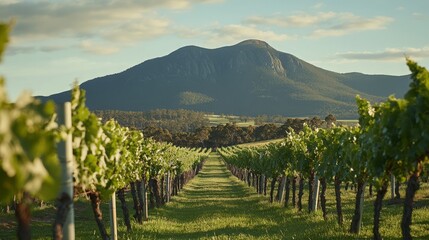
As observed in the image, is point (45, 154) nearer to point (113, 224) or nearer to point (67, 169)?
point (67, 169)

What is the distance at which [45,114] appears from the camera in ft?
10.0

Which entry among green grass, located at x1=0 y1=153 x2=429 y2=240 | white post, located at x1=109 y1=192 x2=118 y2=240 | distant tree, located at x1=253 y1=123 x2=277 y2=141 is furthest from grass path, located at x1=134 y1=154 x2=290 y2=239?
distant tree, located at x1=253 y1=123 x2=277 y2=141

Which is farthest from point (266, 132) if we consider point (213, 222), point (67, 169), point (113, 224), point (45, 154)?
point (45, 154)

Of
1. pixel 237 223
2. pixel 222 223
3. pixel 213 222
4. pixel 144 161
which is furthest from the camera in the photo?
pixel 144 161

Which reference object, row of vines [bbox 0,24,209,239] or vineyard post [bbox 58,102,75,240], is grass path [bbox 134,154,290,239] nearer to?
row of vines [bbox 0,24,209,239]

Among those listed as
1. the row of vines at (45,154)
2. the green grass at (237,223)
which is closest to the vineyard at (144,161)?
the row of vines at (45,154)

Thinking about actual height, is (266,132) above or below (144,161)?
below

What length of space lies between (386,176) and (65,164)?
26.0ft

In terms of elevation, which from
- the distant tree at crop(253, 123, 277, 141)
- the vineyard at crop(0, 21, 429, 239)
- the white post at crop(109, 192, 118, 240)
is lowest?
the distant tree at crop(253, 123, 277, 141)

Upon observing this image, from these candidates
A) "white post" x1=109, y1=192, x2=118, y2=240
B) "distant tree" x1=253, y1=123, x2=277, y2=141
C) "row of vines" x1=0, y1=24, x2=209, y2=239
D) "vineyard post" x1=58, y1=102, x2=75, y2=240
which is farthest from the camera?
"distant tree" x1=253, y1=123, x2=277, y2=141

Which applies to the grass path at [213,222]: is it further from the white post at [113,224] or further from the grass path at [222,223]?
the white post at [113,224]

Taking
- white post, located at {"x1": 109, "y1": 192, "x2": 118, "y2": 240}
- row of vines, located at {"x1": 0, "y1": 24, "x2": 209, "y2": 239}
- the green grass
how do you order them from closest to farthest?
1. row of vines, located at {"x1": 0, "y1": 24, "x2": 209, "y2": 239}
2. white post, located at {"x1": 109, "y1": 192, "x2": 118, "y2": 240}
3. the green grass

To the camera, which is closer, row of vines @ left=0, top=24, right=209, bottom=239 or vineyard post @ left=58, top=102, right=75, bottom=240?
row of vines @ left=0, top=24, right=209, bottom=239

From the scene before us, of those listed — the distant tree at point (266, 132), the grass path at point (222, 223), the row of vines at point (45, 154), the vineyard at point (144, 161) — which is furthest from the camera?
the distant tree at point (266, 132)
